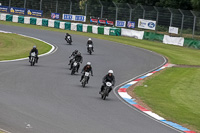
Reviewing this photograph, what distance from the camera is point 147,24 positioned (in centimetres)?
5562

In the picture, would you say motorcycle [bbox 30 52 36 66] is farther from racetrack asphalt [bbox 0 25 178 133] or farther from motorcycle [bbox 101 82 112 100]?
motorcycle [bbox 101 82 112 100]

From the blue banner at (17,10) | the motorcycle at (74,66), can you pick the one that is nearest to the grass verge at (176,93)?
the motorcycle at (74,66)

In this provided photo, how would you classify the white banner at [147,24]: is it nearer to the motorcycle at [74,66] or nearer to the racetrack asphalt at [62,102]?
the racetrack asphalt at [62,102]

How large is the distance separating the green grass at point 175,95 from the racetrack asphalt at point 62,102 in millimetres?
1444

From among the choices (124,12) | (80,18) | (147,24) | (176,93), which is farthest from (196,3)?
(176,93)

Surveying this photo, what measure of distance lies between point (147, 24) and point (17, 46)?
2241 cm

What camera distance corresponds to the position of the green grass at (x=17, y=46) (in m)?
32.1

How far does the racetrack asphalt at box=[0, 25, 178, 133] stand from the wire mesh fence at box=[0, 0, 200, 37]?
2034 cm

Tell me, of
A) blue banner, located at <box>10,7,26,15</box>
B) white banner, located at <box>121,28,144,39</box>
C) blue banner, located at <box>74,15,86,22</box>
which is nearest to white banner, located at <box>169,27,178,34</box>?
white banner, located at <box>121,28,144,39</box>

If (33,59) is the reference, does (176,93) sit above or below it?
below

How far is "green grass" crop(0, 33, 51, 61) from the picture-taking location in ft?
105

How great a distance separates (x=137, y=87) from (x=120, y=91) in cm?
201

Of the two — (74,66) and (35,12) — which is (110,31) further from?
(74,66)

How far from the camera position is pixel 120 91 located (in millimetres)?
21250
